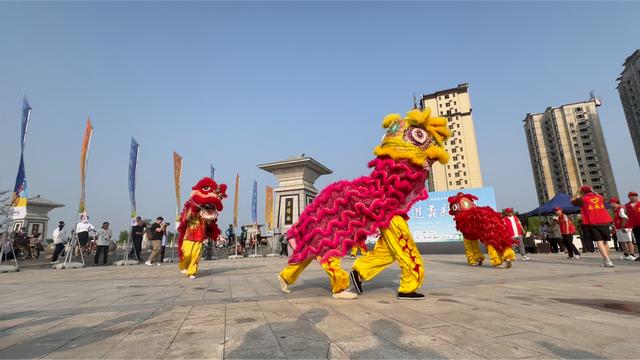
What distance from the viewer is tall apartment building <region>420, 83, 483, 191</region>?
196ft

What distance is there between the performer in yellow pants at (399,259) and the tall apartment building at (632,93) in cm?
6649

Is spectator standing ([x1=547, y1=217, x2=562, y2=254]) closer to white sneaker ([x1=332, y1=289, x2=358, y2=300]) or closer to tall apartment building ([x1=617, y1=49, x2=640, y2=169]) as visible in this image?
white sneaker ([x1=332, y1=289, x2=358, y2=300])

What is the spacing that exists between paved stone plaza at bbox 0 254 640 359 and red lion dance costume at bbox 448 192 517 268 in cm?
293

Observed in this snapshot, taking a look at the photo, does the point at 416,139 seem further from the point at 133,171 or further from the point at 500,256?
the point at 133,171

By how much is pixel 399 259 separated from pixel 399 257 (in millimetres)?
34

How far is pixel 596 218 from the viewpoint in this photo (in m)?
7.30

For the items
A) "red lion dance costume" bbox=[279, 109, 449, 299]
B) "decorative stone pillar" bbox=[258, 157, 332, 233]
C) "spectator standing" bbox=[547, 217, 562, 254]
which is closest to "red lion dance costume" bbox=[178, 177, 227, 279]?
"red lion dance costume" bbox=[279, 109, 449, 299]

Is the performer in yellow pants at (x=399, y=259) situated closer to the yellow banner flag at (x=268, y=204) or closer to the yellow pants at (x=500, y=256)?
the yellow pants at (x=500, y=256)

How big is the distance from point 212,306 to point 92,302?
198 cm

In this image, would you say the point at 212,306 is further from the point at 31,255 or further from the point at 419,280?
the point at 31,255

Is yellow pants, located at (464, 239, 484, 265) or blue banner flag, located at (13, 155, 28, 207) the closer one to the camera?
yellow pants, located at (464, 239, 484, 265)

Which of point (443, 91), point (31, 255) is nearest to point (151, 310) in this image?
point (31, 255)

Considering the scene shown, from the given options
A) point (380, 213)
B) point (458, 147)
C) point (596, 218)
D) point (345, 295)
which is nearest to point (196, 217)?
point (345, 295)

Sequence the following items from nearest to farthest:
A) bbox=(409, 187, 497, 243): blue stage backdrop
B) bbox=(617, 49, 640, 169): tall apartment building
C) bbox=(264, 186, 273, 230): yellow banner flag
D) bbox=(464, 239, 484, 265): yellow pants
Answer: bbox=(464, 239, 484, 265): yellow pants
bbox=(409, 187, 497, 243): blue stage backdrop
bbox=(264, 186, 273, 230): yellow banner flag
bbox=(617, 49, 640, 169): tall apartment building
